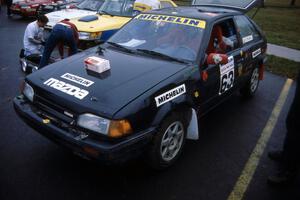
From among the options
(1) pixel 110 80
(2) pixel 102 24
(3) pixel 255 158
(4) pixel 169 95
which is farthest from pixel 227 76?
(2) pixel 102 24

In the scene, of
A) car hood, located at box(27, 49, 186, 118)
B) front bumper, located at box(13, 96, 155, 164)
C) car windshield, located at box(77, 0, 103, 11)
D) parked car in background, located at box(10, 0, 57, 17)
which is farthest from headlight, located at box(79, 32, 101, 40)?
parked car in background, located at box(10, 0, 57, 17)

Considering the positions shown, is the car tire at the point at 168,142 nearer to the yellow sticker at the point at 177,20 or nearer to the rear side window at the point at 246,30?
the yellow sticker at the point at 177,20

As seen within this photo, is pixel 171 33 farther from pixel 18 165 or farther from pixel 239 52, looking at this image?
pixel 18 165

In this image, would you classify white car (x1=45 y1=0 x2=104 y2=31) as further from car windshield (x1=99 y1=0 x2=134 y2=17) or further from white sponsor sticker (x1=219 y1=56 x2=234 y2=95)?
white sponsor sticker (x1=219 y1=56 x2=234 y2=95)

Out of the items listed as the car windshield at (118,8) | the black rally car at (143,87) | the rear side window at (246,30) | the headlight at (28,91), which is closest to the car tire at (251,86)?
the rear side window at (246,30)

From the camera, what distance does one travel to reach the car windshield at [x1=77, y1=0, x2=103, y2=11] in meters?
8.39

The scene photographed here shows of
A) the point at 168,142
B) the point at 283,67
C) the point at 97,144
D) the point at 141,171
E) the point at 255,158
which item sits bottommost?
the point at 283,67

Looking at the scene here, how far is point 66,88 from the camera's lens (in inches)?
116

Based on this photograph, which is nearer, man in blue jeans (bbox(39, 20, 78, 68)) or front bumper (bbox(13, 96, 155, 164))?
front bumper (bbox(13, 96, 155, 164))

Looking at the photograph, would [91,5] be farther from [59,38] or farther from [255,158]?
[255,158]

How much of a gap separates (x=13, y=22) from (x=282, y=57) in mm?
10605

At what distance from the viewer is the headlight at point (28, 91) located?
322 centimetres

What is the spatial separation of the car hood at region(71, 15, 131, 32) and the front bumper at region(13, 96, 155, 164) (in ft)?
13.5

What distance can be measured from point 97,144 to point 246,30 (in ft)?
10.9
